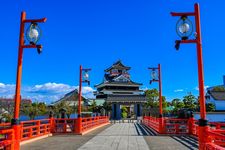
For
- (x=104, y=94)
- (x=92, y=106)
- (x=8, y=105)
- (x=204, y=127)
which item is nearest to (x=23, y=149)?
(x=204, y=127)

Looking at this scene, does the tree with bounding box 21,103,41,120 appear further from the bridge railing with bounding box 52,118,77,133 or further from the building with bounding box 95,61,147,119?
the bridge railing with bounding box 52,118,77,133

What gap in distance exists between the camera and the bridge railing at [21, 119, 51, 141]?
12.4 meters

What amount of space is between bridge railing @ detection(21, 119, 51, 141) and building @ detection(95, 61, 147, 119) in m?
35.1

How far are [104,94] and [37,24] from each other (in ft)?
165

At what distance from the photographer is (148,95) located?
2297 inches

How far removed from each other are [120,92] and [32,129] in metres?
46.4

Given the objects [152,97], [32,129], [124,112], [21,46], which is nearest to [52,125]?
[32,129]

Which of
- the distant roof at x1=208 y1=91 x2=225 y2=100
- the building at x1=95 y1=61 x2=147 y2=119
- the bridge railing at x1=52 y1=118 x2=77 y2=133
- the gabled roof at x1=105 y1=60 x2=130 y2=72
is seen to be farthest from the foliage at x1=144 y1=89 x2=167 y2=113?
the bridge railing at x1=52 y1=118 x2=77 y2=133

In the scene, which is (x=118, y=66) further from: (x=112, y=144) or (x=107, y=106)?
(x=112, y=144)

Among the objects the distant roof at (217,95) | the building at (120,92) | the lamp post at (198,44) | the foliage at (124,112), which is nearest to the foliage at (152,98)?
the building at (120,92)

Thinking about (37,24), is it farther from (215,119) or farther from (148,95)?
(148,95)

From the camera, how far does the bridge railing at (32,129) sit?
40.8ft

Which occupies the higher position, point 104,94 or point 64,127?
point 104,94

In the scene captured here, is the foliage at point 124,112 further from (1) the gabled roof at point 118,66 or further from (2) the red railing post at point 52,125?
(2) the red railing post at point 52,125
